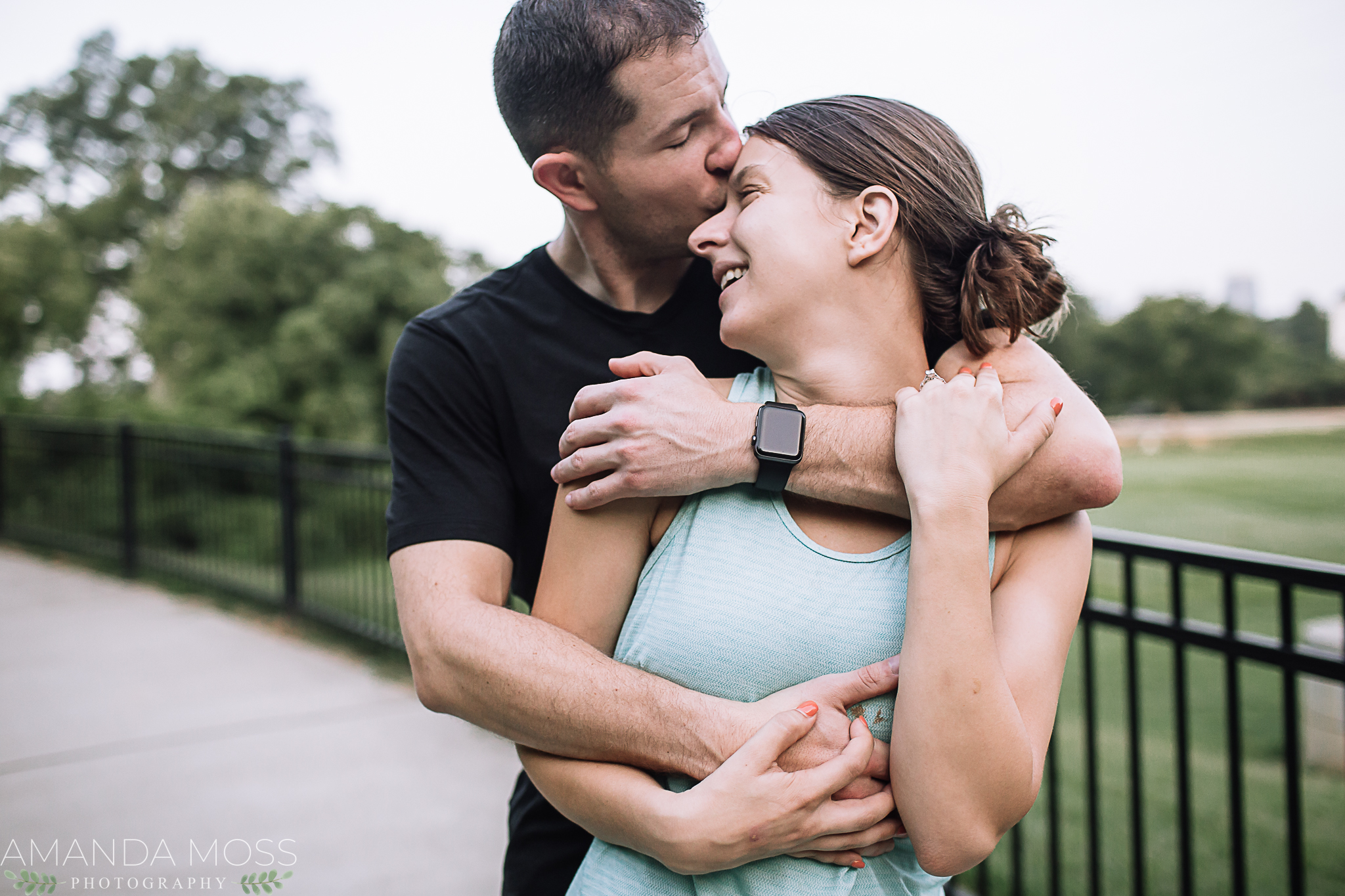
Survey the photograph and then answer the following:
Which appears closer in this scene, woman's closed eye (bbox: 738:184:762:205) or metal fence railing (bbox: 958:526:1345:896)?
woman's closed eye (bbox: 738:184:762:205)

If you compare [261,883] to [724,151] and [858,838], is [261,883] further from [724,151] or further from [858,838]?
[724,151]

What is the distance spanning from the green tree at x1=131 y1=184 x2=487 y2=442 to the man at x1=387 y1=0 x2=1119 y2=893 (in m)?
9.53

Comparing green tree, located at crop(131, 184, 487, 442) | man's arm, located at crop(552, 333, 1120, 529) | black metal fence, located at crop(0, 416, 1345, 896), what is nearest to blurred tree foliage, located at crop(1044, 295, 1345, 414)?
black metal fence, located at crop(0, 416, 1345, 896)

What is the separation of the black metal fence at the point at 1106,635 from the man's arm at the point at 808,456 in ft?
3.63

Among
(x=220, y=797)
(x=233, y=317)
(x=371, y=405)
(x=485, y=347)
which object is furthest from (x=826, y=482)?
(x=233, y=317)

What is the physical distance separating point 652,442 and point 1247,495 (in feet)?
70.6

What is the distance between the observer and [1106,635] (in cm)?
921

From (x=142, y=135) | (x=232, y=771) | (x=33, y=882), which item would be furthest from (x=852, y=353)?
(x=142, y=135)

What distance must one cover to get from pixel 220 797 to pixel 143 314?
33.1ft

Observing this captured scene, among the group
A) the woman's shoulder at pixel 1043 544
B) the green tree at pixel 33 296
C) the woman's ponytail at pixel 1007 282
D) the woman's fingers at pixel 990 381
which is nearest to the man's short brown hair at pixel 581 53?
the woman's ponytail at pixel 1007 282

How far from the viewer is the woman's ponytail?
1.38m

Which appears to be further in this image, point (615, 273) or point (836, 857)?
point (615, 273)

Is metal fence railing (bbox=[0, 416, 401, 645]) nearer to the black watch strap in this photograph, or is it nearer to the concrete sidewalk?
the concrete sidewalk

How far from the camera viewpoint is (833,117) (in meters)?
1.43
